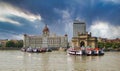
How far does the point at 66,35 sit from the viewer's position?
172 m

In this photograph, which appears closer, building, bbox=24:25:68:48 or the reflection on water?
the reflection on water

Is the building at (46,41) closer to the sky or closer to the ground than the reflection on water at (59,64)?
closer to the sky

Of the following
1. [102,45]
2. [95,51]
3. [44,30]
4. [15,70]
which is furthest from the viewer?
[44,30]

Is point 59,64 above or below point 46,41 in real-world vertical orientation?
below

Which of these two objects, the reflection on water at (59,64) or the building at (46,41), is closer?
the reflection on water at (59,64)

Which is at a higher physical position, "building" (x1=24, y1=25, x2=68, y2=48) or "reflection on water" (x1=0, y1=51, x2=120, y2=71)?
"building" (x1=24, y1=25, x2=68, y2=48)

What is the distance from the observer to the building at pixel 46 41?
169125mm

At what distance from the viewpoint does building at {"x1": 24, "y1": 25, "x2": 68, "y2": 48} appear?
169 metres

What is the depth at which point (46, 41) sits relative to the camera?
171 metres

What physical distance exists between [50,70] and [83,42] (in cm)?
8828

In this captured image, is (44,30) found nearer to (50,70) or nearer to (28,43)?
(28,43)

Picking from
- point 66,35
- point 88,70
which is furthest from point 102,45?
point 88,70

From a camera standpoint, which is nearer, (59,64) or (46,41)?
(59,64)

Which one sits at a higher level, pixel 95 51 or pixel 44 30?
pixel 44 30
